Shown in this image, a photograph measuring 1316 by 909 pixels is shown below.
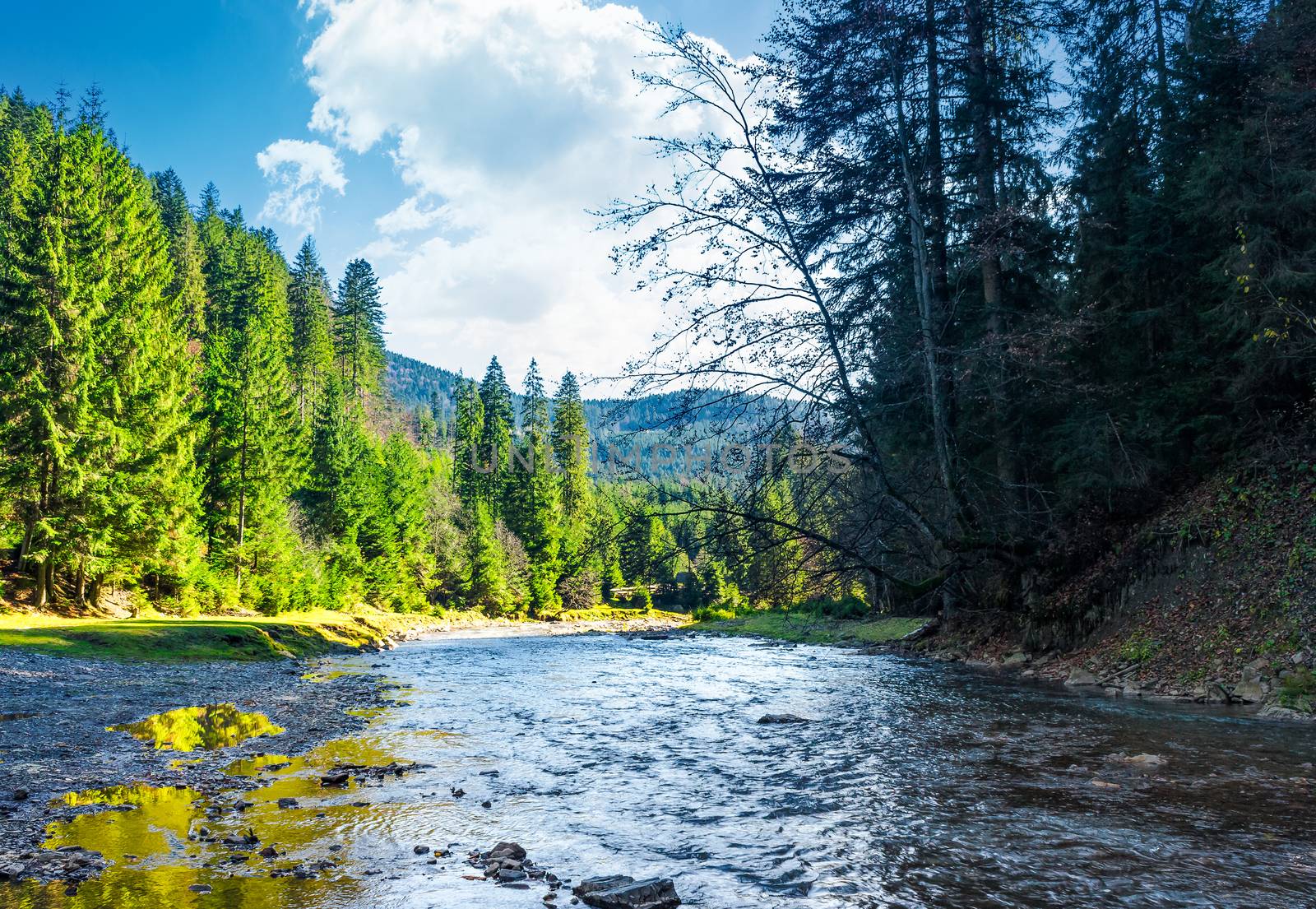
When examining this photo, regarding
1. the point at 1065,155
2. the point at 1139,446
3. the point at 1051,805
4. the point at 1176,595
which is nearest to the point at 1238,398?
the point at 1139,446

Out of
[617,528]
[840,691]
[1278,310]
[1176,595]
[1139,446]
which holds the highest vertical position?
[1278,310]

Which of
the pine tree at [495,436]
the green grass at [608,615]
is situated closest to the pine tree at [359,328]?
the pine tree at [495,436]

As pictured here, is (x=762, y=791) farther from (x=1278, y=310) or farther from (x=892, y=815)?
(x=1278, y=310)

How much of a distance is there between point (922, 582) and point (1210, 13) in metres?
17.1

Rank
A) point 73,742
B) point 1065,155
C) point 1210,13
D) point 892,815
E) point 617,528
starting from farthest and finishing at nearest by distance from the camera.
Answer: point 1065,155 < point 1210,13 < point 73,742 < point 617,528 < point 892,815

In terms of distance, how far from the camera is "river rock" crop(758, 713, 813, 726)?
A: 11727mm

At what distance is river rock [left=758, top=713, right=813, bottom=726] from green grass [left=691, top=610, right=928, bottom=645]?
15232mm

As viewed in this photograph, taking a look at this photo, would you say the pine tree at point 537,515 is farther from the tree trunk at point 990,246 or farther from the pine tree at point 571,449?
the tree trunk at point 990,246

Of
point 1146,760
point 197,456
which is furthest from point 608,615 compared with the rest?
point 1146,760

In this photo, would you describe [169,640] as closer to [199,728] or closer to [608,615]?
[199,728]

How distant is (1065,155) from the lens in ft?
68.4

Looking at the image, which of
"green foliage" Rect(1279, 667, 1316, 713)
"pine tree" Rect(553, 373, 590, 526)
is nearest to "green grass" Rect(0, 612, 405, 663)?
"green foliage" Rect(1279, 667, 1316, 713)

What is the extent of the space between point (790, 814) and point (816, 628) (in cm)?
3215

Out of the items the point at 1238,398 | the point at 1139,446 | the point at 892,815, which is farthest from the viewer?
the point at 1139,446
